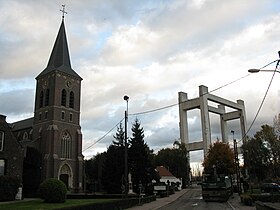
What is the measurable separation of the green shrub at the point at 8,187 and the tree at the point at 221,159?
1367 inches

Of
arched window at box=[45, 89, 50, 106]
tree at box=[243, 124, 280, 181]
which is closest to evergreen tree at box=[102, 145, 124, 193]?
tree at box=[243, 124, 280, 181]

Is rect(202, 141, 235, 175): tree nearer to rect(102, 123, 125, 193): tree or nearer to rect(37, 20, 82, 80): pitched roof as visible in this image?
rect(102, 123, 125, 193): tree

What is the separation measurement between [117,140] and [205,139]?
3329cm

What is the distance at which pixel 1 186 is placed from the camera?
1278 inches

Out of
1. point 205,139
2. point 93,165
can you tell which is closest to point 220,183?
point 205,139

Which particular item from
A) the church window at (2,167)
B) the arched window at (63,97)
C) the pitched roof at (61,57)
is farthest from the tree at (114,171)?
the pitched roof at (61,57)

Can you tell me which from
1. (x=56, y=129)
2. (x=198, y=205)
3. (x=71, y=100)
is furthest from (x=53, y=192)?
(x=71, y=100)

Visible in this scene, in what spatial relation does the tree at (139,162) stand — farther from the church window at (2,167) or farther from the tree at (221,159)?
the tree at (221,159)

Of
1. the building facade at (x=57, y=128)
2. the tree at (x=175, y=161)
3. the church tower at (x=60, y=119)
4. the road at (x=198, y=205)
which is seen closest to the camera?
the road at (x=198, y=205)

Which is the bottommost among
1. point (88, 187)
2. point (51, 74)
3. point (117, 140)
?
point (88, 187)

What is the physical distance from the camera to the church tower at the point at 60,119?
62.4m

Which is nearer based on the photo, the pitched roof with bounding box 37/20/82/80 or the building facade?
the building facade

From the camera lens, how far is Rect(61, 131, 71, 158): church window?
6444 cm

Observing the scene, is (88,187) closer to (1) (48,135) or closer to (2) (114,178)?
(1) (48,135)
